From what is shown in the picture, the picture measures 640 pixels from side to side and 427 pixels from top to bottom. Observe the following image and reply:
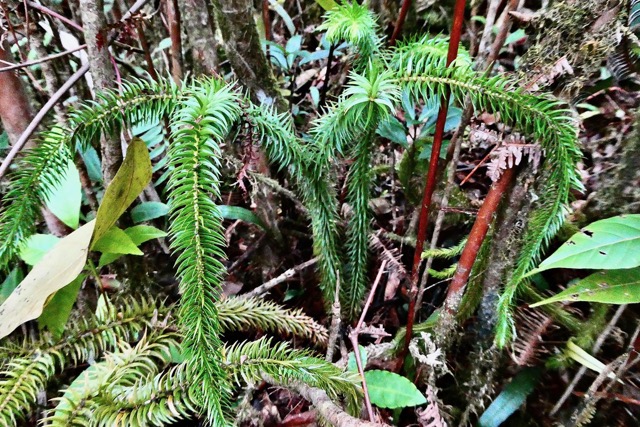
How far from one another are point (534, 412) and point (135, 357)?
2.71 feet

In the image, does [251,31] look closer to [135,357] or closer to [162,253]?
[162,253]

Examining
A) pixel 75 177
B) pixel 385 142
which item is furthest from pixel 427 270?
pixel 75 177

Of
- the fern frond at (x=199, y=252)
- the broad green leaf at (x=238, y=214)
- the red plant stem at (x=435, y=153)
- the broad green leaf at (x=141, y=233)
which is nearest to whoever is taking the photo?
the fern frond at (x=199, y=252)

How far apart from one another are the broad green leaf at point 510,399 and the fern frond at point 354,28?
72cm

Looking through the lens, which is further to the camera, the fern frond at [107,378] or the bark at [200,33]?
the bark at [200,33]

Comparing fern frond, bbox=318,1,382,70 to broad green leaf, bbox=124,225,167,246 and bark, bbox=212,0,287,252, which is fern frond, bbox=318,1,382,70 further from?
broad green leaf, bbox=124,225,167,246

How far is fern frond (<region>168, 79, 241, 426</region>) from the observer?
63 cm

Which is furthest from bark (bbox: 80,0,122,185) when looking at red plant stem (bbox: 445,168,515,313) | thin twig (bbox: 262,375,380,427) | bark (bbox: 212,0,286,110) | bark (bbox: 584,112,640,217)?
bark (bbox: 584,112,640,217)

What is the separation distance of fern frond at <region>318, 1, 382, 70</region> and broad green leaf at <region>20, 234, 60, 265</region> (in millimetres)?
764

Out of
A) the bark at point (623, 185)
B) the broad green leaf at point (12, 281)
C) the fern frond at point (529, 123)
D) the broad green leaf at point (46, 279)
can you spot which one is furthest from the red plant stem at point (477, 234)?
the broad green leaf at point (12, 281)

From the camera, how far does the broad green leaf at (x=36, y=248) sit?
3.18ft

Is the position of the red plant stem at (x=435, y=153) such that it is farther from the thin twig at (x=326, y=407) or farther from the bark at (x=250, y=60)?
the bark at (x=250, y=60)

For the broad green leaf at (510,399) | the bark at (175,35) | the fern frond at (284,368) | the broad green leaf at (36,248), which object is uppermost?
the bark at (175,35)

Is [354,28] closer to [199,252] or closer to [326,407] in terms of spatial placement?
[199,252]
